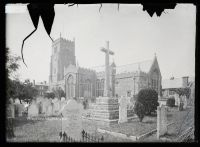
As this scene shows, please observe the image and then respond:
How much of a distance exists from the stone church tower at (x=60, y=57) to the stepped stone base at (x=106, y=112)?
26.9m

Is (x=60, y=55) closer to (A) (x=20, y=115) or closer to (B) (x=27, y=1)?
(A) (x=20, y=115)

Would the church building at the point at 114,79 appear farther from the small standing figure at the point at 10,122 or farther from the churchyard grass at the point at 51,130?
the small standing figure at the point at 10,122

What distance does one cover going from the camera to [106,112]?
43.9 feet

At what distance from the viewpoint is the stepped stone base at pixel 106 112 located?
1241 cm

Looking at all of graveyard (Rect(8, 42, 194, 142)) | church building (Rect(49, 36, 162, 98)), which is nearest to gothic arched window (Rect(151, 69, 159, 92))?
church building (Rect(49, 36, 162, 98))

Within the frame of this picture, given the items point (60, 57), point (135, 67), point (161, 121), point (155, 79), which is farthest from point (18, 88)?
point (60, 57)

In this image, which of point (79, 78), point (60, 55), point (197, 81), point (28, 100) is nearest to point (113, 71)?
point (79, 78)

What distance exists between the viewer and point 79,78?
30531mm

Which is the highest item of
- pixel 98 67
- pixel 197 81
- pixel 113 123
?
pixel 98 67

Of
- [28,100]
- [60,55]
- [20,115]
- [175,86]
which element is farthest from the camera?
[60,55]

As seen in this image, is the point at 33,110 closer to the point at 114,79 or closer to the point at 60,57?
the point at 114,79

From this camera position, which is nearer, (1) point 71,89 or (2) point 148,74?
(2) point 148,74

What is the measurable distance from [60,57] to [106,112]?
31288 mm
